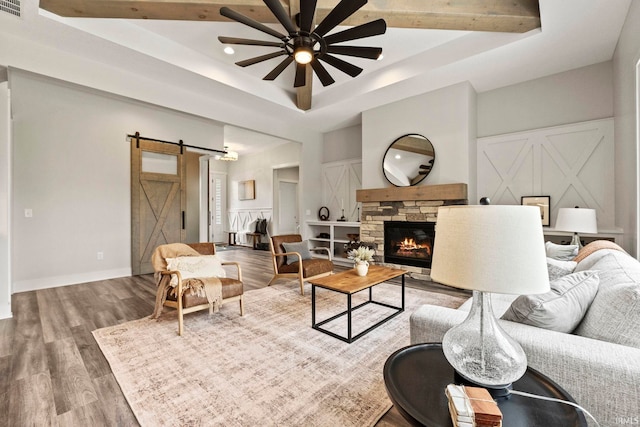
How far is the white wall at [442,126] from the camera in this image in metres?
4.39

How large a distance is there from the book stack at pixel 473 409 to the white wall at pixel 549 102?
189 inches

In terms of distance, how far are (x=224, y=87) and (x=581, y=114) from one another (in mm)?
5378

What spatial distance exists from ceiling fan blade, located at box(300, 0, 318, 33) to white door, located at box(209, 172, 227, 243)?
26.9ft

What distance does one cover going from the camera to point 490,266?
86 cm

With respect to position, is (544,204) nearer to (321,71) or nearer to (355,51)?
(355,51)

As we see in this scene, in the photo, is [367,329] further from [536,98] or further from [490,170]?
[536,98]

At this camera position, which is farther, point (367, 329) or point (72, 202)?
point (72, 202)

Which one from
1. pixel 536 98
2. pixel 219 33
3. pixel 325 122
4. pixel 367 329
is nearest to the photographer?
pixel 367 329

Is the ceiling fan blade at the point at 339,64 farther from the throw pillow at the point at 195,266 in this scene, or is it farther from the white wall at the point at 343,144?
the white wall at the point at 343,144

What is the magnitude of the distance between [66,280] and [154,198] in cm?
179

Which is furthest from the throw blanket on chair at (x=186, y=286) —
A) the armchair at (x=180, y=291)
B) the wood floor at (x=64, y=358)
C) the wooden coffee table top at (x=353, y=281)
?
the wooden coffee table top at (x=353, y=281)

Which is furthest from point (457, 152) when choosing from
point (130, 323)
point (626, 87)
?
point (130, 323)

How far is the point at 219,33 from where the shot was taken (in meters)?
3.77

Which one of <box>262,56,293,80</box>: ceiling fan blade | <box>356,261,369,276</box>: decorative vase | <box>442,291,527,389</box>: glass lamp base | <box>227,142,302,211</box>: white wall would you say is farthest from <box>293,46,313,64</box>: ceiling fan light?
<box>227,142,302,211</box>: white wall
